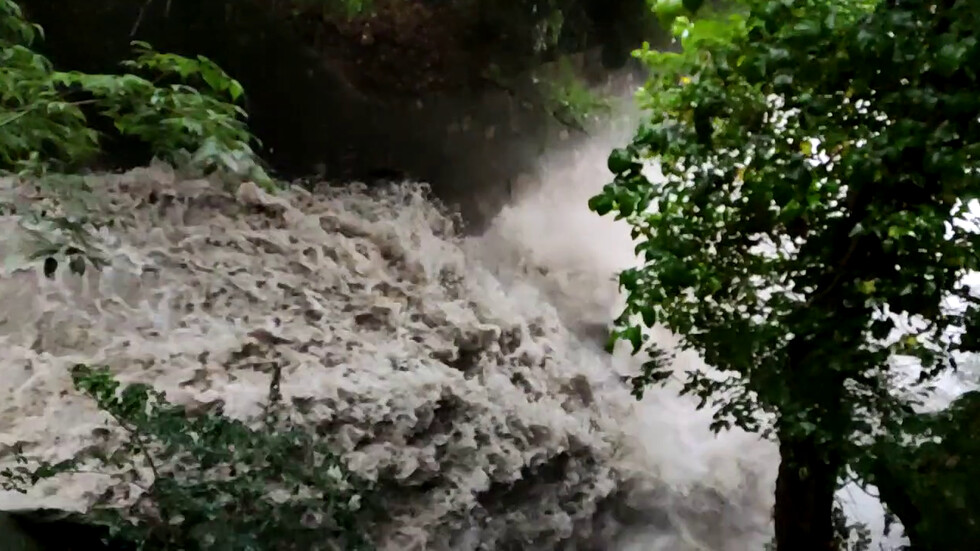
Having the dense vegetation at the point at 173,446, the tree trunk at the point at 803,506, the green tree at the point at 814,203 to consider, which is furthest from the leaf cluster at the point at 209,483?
the tree trunk at the point at 803,506

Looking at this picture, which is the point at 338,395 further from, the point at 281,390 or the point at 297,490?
the point at 297,490

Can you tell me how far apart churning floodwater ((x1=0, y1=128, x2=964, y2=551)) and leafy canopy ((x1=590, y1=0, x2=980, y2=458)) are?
715mm

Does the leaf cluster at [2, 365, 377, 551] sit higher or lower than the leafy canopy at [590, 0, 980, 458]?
lower

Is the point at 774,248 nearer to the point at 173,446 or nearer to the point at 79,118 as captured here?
the point at 173,446

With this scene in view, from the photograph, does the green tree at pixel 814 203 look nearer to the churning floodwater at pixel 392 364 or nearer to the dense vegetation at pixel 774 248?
the dense vegetation at pixel 774 248

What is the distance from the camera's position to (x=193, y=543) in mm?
1281

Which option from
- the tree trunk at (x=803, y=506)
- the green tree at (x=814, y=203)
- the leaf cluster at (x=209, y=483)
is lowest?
Answer: the leaf cluster at (x=209, y=483)

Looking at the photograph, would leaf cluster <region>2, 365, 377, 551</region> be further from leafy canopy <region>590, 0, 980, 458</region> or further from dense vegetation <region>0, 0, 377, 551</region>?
leafy canopy <region>590, 0, 980, 458</region>

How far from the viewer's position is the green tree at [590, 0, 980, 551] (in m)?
A: 1.19

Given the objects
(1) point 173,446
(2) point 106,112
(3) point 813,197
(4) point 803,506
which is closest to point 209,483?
(1) point 173,446

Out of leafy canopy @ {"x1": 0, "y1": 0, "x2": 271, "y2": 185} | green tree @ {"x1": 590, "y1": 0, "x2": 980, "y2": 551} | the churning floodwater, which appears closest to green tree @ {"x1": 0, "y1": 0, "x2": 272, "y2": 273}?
leafy canopy @ {"x1": 0, "y1": 0, "x2": 271, "y2": 185}

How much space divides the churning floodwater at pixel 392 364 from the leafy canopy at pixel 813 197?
72 centimetres

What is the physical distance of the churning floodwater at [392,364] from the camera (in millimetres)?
1815

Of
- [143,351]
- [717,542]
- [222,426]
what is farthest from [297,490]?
[717,542]
